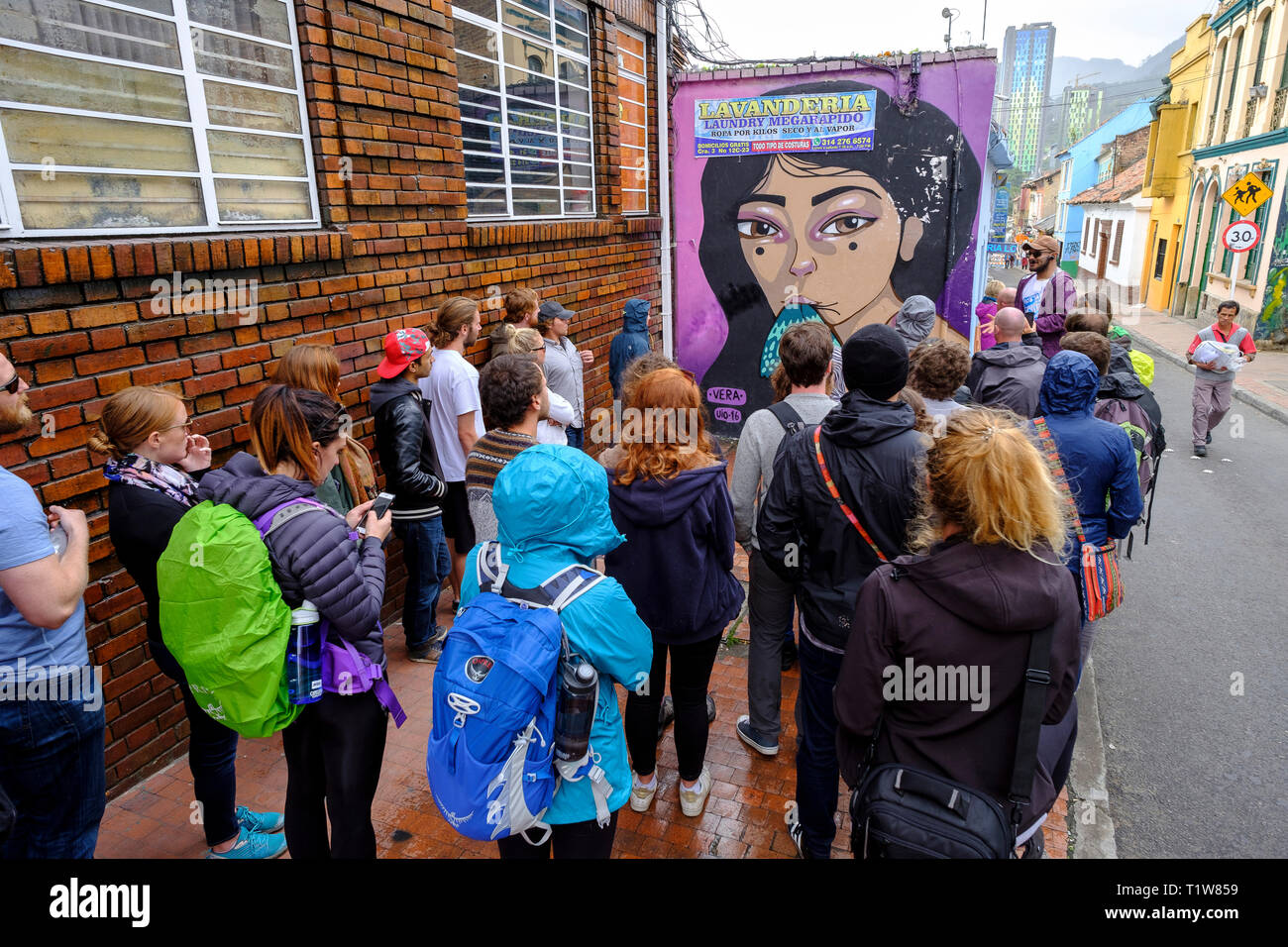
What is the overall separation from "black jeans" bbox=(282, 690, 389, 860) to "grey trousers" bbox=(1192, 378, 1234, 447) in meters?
9.87

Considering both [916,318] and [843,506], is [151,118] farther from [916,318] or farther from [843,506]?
[916,318]

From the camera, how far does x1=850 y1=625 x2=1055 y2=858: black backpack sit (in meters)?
1.88

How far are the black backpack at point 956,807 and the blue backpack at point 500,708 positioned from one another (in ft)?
2.73

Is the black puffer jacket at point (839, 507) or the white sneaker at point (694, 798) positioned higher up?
the black puffer jacket at point (839, 507)

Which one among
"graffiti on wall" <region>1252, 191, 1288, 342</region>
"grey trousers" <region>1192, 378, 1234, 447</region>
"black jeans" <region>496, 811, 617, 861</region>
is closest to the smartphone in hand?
"black jeans" <region>496, 811, 617, 861</region>

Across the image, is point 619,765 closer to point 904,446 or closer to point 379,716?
point 379,716

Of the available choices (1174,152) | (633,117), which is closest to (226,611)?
(633,117)

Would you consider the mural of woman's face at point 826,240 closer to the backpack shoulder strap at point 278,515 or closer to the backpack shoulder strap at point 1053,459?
the backpack shoulder strap at point 1053,459

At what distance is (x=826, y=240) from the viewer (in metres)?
8.57

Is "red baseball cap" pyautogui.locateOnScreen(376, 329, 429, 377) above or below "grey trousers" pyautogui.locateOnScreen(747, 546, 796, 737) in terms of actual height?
above

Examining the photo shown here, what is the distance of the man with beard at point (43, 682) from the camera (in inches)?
81.6

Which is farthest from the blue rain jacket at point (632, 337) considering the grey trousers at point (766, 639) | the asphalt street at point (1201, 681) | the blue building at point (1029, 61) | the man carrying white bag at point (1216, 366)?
the blue building at point (1029, 61)

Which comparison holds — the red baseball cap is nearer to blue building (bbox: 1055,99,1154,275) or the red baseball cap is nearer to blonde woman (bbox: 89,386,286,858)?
blonde woman (bbox: 89,386,286,858)

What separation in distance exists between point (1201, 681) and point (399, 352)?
16.7 feet
